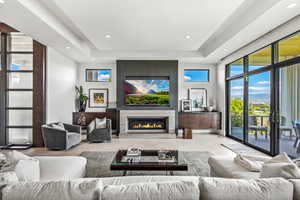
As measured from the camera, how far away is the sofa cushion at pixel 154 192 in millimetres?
1170

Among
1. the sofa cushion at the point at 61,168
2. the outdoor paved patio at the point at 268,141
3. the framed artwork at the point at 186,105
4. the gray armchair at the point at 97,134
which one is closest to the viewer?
the sofa cushion at the point at 61,168

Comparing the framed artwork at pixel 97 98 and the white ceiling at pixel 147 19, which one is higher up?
the white ceiling at pixel 147 19

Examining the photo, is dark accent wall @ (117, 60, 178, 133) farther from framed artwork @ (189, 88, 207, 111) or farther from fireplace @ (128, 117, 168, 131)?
framed artwork @ (189, 88, 207, 111)

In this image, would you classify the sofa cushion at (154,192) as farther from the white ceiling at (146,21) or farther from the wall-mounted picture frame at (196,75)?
the wall-mounted picture frame at (196,75)

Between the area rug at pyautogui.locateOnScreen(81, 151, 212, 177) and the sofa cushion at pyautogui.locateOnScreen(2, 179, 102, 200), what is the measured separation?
2058 millimetres

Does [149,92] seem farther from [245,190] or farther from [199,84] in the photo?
[245,190]

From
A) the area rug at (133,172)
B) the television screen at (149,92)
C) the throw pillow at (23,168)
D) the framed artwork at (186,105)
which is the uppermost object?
the television screen at (149,92)

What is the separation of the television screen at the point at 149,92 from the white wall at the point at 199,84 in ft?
2.42

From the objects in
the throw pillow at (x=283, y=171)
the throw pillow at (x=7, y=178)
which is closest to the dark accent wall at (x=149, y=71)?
the throw pillow at (x=283, y=171)

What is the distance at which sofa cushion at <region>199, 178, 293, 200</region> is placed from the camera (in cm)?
121

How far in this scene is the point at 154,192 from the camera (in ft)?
3.94

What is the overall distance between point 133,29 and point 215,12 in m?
1.90

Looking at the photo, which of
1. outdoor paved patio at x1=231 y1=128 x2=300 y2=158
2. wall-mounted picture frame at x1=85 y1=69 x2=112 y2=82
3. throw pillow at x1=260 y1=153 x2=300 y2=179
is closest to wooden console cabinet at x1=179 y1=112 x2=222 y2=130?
outdoor paved patio at x1=231 y1=128 x2=300 y2=158

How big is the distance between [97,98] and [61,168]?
17.4 ft
